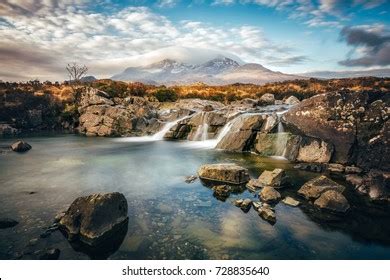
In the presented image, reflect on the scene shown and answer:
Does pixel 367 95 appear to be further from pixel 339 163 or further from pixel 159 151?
pixel 159 151

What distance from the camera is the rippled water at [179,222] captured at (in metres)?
6.87

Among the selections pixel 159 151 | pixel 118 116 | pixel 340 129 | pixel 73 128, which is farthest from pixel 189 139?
pixel 73 128

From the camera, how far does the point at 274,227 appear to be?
26.6 feet

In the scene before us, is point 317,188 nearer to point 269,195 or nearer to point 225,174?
point 269,195

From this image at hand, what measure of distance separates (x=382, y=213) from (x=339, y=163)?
5.76m

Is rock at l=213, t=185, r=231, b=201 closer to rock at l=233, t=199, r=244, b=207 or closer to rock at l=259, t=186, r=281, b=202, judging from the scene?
rock at l=233, t=199, r=244, b=207

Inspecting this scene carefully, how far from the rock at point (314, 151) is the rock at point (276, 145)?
0.34 meters

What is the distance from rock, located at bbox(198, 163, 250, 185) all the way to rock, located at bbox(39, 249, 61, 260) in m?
7.13

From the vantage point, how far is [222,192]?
421 inches

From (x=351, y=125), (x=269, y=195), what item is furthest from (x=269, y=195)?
(x=351, y=125)

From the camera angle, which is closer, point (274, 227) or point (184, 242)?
point (184, 242)

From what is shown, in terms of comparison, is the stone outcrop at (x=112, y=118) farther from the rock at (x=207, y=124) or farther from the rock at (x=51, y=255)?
the rock at (x=51, y=255)

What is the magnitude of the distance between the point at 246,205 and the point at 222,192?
1461 millimetres

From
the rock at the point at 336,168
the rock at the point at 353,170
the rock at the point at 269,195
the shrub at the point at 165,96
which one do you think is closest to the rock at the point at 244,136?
the rock at the point at 336,168
